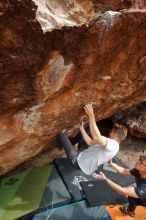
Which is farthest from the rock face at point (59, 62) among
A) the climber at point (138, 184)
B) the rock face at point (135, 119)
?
the rock face at point (135, 119)

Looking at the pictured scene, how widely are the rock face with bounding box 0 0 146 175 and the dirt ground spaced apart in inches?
52.5

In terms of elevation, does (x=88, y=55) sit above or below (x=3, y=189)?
above

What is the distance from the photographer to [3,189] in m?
4.69

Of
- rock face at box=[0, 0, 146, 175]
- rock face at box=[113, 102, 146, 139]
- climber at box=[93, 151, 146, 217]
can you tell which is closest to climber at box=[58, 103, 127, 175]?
climber at box=[93, 151, 146, 217]

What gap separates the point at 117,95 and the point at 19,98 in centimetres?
156

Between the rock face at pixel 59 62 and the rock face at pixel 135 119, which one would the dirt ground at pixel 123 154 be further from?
the rock face at pixel 59 62

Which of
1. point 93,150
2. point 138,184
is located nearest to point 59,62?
Answer: point 93,150

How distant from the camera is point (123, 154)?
602 centimetres

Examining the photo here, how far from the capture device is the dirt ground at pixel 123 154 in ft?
17.9

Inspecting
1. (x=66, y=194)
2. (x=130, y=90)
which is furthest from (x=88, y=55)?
(x=66, y=194)

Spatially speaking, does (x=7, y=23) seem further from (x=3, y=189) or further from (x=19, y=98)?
(x=3, y=189)

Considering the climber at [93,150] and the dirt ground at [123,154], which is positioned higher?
the climber at [93,150]

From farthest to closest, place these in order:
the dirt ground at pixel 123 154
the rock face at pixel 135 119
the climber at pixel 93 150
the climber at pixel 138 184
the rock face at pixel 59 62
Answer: the rock face at pixel 135 119 < the dirt ground at pixel 123 154 < the climber at pixel 138 184 < the climber at pixel 93 150 < the rock face at pixel 59 62

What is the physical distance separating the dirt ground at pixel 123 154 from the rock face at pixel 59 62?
4.38 feet
